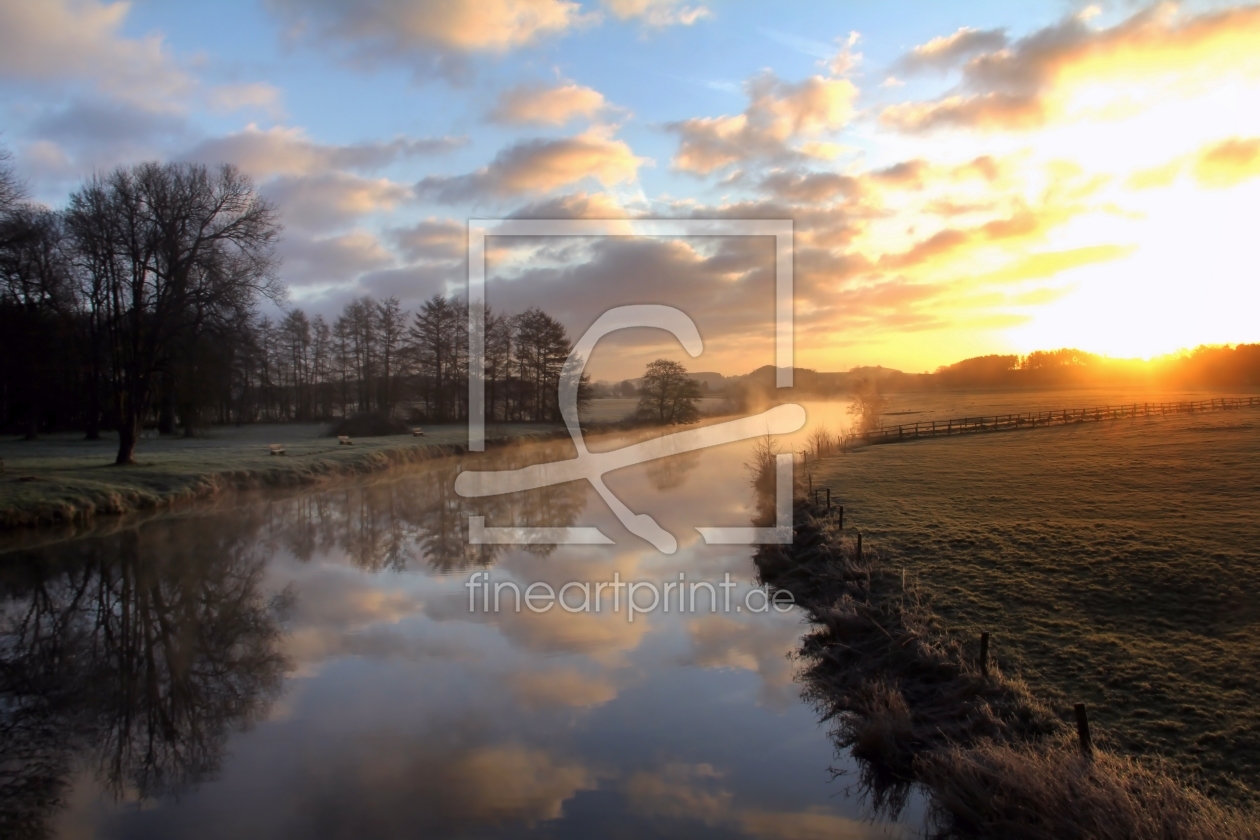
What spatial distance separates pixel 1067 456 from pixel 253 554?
27.4 m

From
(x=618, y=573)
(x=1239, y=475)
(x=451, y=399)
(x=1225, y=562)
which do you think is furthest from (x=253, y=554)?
(x=451, y=399)

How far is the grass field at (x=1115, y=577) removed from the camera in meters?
7.66

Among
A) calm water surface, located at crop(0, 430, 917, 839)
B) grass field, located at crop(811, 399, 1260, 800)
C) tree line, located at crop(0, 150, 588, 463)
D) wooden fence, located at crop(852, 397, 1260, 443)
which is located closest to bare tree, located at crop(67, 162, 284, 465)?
tree line, located at crop(0, 150, 588, 463)

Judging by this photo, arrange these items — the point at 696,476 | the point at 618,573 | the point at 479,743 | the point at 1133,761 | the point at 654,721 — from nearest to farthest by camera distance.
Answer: the point at 1133,761 → the point at 479,743 → the point at 654,721 → the point at 618,573 → the point at 696,476

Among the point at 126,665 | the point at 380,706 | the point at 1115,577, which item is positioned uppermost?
the point at 1115,577

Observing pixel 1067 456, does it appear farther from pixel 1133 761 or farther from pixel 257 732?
pixel 257 732

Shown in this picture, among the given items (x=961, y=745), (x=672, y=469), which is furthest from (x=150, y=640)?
(x=672, y=469)

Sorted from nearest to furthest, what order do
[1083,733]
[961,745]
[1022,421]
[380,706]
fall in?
[1083,733]
[961,745]
[380,706]
[1022,421]

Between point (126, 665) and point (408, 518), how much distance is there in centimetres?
1259

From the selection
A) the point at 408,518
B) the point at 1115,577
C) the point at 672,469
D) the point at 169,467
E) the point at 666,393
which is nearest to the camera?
the point at 1115,577

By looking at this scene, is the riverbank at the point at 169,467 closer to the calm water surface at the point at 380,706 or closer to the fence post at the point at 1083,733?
the calm water surface at the point at 380,706

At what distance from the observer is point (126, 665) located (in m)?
10.1

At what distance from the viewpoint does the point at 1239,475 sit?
2089cm

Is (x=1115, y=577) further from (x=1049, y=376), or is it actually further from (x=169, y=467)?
(x=1049, y=376)
